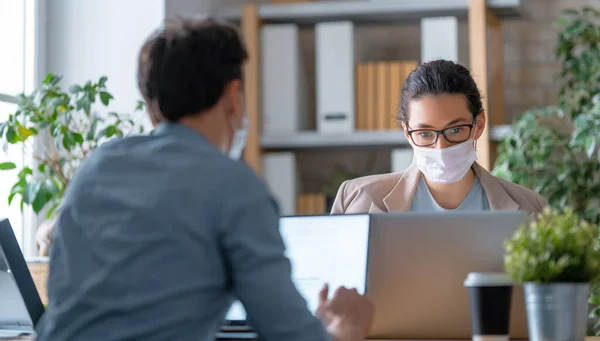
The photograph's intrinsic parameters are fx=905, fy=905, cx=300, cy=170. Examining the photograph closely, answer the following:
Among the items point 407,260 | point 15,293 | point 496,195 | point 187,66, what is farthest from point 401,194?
point 187,66

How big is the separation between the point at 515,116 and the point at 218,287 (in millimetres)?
2970

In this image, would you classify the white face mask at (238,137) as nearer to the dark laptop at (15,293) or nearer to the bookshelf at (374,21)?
the dark laptop at (15,293)

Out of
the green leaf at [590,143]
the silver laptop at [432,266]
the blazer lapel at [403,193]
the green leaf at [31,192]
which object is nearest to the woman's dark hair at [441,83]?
the blazer lapel at [403,193]

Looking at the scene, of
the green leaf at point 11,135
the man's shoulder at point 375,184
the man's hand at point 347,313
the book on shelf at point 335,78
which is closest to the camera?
the man's hand at point 347,313

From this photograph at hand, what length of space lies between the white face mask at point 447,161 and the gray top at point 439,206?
0.17 ft

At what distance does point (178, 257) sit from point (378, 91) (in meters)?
2.61

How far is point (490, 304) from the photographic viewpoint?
4.86 feet

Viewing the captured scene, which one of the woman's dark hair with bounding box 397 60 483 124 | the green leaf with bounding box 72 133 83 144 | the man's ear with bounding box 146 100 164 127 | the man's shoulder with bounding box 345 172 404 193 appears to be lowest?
the man's shoulder with bounding box 345 172 404 193

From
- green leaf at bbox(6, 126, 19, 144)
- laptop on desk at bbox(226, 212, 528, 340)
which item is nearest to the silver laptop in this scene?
laptop on desk at bbox(226, 212, 528, 340)

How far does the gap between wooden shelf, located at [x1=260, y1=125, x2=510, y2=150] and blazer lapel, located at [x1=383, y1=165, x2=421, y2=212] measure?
1261mm

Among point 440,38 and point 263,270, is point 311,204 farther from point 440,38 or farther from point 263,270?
point 263,270

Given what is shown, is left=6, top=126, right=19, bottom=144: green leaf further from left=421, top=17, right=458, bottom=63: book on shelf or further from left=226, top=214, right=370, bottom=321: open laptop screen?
left=421, top=17, right=458, bottom=63: book on shelf

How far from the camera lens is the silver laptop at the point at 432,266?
1.73 m

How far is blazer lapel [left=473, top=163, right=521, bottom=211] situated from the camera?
2230mm
